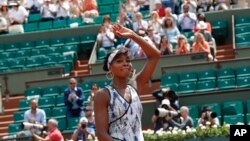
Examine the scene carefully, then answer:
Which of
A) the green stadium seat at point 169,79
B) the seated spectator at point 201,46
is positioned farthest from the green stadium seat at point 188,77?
the seated spectator at point 201,46

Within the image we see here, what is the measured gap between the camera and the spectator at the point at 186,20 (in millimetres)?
25734

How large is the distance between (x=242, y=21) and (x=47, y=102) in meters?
5.43

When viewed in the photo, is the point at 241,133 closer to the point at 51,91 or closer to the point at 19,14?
the point at 51,91

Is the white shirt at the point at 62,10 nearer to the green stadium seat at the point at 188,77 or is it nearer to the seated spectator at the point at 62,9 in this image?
the seated spectator at the point at 62,9

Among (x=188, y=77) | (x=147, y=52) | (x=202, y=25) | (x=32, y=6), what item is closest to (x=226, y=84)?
(x=188, y=77)

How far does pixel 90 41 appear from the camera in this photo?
27438 mm

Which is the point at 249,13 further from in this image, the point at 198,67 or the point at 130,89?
the point at 130,89

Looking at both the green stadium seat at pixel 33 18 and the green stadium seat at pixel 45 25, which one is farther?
the green stadium seat at pixel 33 18

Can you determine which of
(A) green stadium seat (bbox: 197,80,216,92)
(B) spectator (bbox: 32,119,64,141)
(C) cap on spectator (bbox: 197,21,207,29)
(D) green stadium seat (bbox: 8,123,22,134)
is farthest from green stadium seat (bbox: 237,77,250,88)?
(D) green stadium seat (bbox: 8,123,22,134)

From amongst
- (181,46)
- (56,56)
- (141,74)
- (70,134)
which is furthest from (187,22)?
(141,74)

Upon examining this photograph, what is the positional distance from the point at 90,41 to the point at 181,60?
12.5 feet

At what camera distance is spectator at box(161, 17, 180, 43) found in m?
24.7

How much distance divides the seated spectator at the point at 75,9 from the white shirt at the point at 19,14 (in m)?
1.23

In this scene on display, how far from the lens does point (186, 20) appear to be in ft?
84.8
